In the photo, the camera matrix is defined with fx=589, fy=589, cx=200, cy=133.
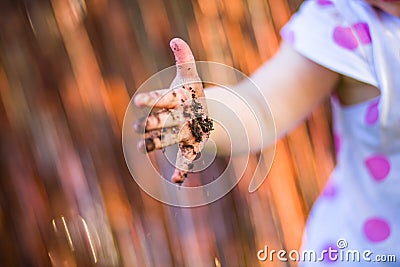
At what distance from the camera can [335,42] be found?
18.0 inches

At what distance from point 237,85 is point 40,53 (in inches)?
6.9

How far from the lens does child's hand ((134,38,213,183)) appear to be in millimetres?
445

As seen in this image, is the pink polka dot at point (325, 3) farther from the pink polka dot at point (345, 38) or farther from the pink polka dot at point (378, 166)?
the pink polka dot at point (378, 166)

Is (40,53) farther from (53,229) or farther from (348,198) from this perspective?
(348,198)

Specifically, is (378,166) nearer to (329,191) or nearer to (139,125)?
(329,191)

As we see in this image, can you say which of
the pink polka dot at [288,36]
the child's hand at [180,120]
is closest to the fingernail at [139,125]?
the child's hand at [180,120]

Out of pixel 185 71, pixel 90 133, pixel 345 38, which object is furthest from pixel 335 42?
pixel 90 133

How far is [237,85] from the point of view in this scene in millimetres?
496

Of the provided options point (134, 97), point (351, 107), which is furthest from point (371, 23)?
point (134, 97)

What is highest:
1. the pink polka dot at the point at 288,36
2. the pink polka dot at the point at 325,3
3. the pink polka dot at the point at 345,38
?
the pink polka dot at the point at 325,3

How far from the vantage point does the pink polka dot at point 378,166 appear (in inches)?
18.4

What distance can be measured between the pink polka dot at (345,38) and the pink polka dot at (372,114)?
0.05 metres

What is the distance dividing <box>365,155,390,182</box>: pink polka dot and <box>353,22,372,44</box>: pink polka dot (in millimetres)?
92

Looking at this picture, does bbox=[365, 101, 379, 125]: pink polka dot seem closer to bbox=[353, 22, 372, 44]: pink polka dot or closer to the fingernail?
bbox=[353, 22, 372, 44]: pink polka dot
